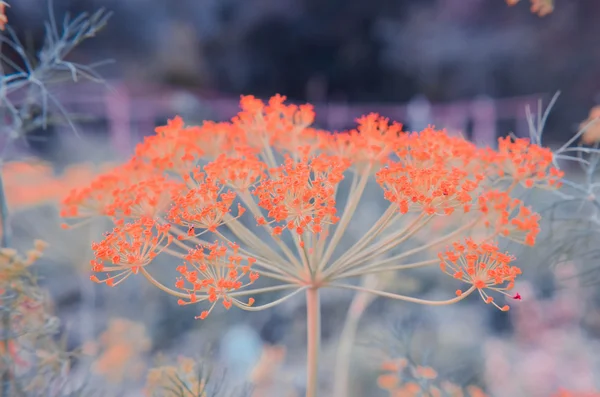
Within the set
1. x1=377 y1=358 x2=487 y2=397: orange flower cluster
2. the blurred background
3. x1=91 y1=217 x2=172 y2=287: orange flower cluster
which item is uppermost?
the blurred background

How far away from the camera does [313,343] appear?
94 centimetres

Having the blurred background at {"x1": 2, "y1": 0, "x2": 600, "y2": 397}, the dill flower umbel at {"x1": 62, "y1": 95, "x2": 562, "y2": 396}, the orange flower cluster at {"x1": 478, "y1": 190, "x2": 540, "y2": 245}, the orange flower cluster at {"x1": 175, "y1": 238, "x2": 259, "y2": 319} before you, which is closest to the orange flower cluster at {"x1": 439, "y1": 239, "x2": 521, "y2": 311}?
the dill flower umbel at {"x1": 62, "y1": 95, "x2": 562, "y2": 396}

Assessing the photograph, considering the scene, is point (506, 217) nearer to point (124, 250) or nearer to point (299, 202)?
point (299, 202)

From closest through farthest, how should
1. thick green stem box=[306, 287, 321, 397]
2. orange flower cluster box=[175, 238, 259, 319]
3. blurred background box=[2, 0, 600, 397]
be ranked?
orange flower cluster box=[175, 238, 259, 319] < thick green stem box=[306, 287, 321, 397] < blurred background box=[2, 0, 600, 397]

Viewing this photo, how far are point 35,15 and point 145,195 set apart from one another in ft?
25.1

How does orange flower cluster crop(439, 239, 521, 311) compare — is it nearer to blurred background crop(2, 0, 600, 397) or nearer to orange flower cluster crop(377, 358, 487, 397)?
orange flower cluster crop(377, 358, 487, 397)

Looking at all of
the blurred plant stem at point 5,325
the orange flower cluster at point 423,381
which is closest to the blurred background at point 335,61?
the blurred plant stem at point 5,325

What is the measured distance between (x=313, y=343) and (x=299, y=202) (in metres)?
0.26

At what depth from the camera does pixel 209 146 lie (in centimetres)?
117

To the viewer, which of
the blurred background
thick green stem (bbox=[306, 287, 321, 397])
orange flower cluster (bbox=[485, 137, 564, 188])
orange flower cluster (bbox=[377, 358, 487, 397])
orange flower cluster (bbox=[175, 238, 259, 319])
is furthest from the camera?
the blurred background

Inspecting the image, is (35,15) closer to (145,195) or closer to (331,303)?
(331,303)

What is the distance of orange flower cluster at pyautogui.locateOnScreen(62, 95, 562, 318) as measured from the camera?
2.78 feet

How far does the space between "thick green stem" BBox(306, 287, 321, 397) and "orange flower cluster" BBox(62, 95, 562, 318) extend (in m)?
0.04

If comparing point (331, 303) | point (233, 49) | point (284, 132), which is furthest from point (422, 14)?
point (284, 132)
